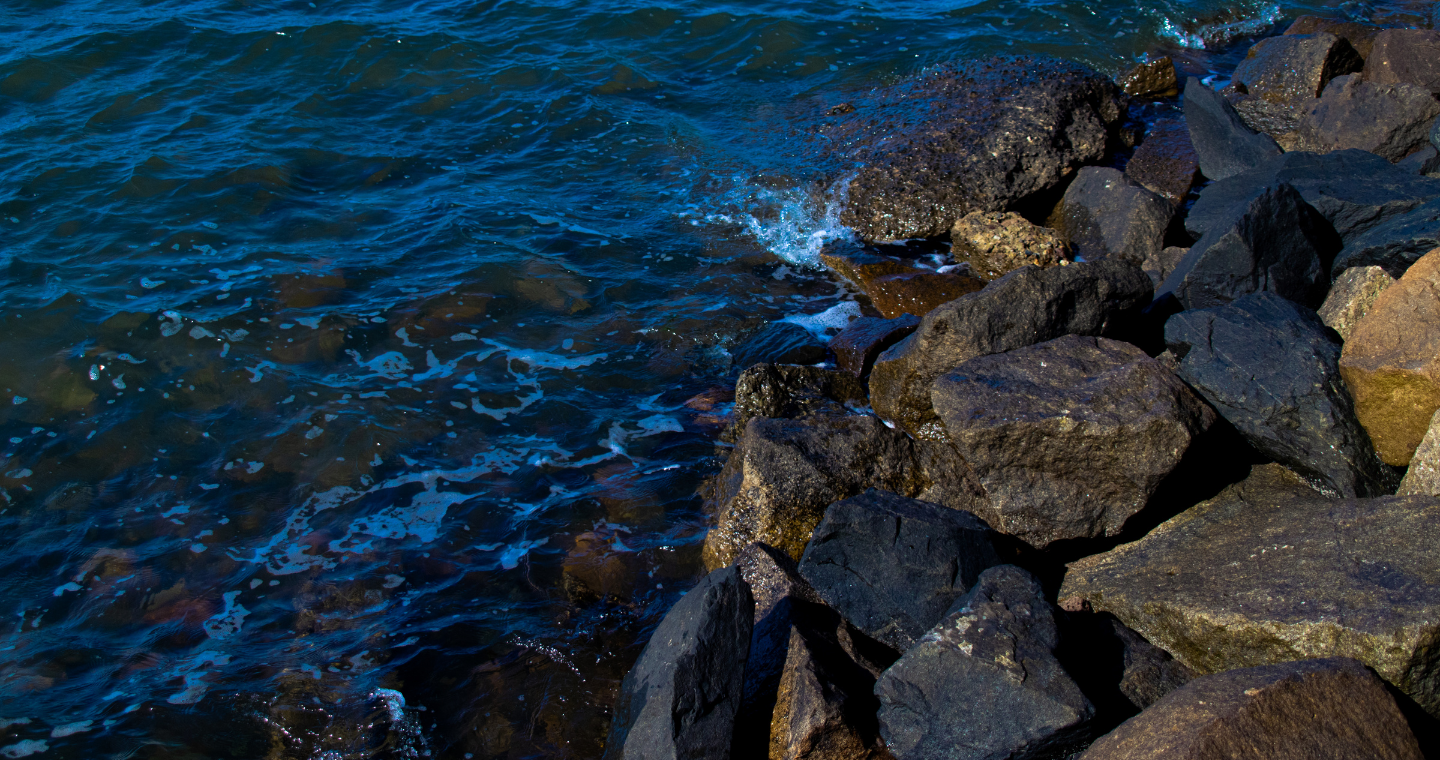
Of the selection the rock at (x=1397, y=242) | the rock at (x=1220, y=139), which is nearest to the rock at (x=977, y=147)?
the rock at (x=1220, y=139)

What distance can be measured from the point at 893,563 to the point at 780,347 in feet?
10.5

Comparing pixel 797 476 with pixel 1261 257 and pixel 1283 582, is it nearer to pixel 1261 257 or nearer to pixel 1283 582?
pixel 1283 582

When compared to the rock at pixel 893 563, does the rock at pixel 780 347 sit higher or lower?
lower

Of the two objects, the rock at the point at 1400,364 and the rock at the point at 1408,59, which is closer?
the rock at the point at 1400,364

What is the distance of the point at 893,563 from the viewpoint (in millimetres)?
4188

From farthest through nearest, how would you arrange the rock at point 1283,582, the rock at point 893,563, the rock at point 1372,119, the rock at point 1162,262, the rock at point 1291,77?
the rock at point 1291,77 < the rock at point 1372,119 < the rock at point 1162,262 < the rock at point 893,563 < the rock at point 1283,582

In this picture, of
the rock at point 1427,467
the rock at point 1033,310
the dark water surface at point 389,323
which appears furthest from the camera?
the rock at point 1033,310

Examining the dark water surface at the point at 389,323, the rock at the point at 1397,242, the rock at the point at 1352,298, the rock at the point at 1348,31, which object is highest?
the rock at the point at 1348,31

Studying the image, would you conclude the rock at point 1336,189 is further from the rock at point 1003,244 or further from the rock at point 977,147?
the rock at point 977,147

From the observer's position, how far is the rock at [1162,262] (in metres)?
6.98

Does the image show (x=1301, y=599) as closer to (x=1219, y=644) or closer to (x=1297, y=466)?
(x=1219, y=644)

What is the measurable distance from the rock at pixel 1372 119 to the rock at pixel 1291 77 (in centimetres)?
78

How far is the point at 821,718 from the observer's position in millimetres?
3588

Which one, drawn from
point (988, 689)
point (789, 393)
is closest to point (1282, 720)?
point (988, 689)
